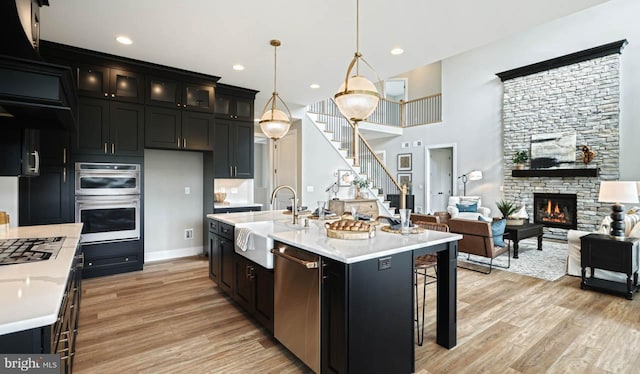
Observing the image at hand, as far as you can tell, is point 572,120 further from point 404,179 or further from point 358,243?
point 358,243

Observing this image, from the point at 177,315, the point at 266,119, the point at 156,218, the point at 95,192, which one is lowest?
the point at 177,315

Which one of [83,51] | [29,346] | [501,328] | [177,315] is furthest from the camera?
[83,51]

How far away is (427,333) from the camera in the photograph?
2.70 m

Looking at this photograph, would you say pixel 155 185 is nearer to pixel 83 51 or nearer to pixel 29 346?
pixel 83 51

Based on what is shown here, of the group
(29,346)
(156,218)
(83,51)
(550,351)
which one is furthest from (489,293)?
(83,51)

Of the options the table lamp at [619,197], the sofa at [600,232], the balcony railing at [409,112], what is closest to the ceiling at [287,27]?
the table lamp at [619,197]

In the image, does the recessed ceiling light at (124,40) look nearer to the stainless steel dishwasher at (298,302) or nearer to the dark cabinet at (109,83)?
the dark cabinet at (109,83)

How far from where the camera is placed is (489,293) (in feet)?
12.0

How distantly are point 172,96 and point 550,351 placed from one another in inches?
211

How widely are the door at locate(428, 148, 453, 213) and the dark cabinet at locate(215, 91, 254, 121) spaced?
6612 millimetres

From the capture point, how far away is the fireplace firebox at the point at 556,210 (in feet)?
23.0

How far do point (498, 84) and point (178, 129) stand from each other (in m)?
8.03

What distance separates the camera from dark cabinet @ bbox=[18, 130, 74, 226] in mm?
3707

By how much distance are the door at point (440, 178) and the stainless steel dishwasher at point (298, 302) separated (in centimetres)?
876
